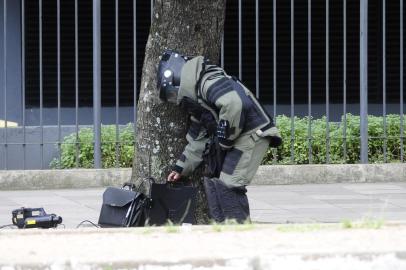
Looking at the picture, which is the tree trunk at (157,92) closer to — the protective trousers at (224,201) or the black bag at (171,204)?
the black bag at (171,204)

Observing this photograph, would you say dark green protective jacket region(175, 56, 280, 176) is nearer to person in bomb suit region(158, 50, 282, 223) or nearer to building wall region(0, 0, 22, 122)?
person in bomb suit region(158, 50, 282, 223)

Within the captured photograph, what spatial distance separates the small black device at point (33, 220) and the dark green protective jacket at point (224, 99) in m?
1.23

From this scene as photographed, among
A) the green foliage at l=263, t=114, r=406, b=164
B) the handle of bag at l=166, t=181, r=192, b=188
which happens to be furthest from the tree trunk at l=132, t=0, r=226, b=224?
the green foliage at l=263, t=114, r=406, b=164

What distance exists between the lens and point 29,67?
14.6 meters

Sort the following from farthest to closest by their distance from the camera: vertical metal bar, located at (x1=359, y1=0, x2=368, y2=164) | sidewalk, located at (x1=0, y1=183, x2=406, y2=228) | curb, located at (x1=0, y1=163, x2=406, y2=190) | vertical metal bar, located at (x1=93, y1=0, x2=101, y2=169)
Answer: vertical metal bar, located at (x1=359, y1=0, x2=368, y2=164), vertical metal bar, located at (x1=93, y1=0, x2=101, y2=169), curb, located at (x1=0, y1=163, x2=406, y2=190), sidewalk, located at (x1=0, y1=183, x2=406, y2=228)

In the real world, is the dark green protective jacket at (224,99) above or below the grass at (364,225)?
above

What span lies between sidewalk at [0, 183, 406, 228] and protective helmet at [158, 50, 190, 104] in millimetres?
2081

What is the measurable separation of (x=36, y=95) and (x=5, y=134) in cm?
266

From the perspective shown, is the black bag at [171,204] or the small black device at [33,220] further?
the black bag at [171,204]

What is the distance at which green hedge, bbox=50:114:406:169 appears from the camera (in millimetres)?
12430

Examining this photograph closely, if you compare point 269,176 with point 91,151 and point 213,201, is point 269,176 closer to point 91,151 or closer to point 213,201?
point 91,151

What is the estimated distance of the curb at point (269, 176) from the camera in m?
12.0

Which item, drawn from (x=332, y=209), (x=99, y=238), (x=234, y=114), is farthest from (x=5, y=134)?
(x=99, y=238)

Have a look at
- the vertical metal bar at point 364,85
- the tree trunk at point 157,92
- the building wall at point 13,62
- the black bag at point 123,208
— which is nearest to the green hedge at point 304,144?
the vertical metal bar at point 364,85
